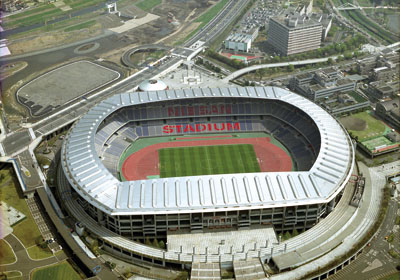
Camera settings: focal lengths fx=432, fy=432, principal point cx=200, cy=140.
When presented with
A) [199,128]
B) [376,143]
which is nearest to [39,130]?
[199,128]

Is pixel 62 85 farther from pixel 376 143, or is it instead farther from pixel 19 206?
pixel 376 143

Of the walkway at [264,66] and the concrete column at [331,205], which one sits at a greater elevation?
the concrete column at [331,205]

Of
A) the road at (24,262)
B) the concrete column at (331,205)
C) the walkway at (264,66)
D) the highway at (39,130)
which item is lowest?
the road at (24,262)

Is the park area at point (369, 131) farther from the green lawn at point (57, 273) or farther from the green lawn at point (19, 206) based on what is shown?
the green lawn at point (19, 206)

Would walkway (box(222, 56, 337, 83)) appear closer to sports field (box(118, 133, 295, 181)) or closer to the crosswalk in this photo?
sports field (box(118, 133, 295, 181))

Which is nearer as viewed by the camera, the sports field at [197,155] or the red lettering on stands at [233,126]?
the sports field at [197,155]

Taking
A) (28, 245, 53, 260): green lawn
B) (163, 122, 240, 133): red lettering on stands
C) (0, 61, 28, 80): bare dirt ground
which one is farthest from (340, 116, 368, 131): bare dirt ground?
(0, 61, 28, 80): bare dirt ground

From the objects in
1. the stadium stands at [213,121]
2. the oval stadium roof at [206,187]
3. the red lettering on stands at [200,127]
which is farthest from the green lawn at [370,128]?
the red lettering on stands at [200,127]
